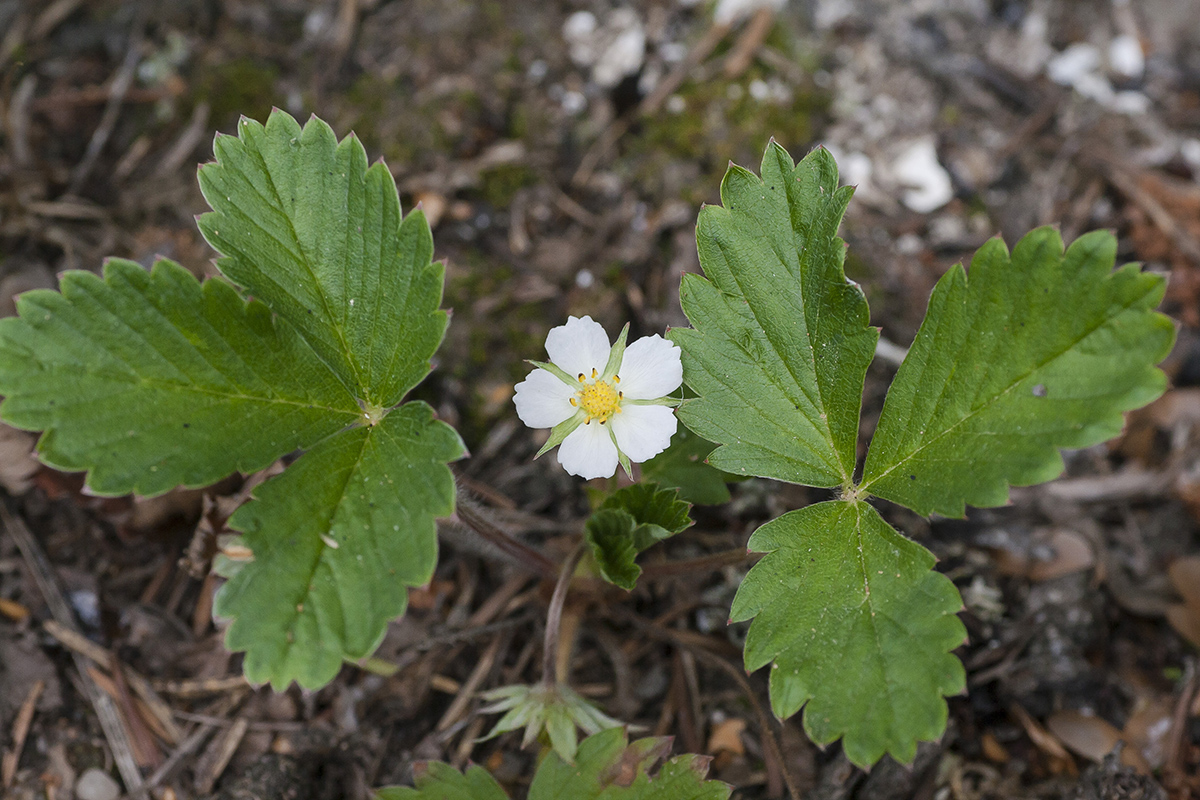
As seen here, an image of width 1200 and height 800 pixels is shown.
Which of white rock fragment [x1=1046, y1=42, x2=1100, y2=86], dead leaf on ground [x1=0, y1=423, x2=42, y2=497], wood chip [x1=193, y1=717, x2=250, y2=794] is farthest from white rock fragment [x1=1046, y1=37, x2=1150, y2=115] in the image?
dead leaf on ground [x1=0, y1=423, x2=42, y2=497]

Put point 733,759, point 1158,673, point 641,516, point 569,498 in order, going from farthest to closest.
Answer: point 569,498 → point 1158,673 → point 733,759 → point 641,516

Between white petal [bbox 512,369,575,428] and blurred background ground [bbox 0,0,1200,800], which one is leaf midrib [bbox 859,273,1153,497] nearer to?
blurred background ground [bbox 0,0,1200,800]

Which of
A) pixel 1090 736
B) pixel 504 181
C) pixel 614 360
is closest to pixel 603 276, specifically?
pixel 504 181

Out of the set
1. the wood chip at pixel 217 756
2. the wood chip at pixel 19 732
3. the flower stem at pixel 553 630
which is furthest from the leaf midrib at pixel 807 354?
the wood chip at pixel 19 732

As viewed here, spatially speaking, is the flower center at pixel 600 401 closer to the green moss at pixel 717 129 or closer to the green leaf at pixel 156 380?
the green leaf at pixel 156 380

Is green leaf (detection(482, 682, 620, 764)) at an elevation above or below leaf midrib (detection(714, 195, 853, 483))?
below

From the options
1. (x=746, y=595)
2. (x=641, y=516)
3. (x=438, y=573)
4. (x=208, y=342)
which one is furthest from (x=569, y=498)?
(x=208, y=342)

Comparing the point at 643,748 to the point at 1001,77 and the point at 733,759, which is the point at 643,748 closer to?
the point at 733,759
